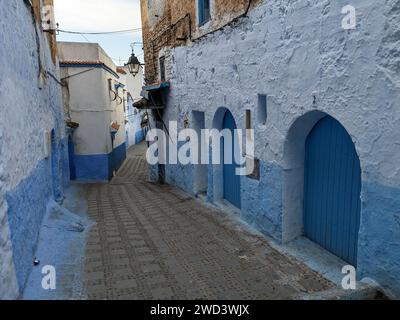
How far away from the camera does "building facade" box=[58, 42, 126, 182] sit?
14.2 meters

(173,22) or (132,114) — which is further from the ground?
(173,22)

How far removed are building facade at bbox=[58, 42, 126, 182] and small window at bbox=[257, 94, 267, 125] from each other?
9.62m

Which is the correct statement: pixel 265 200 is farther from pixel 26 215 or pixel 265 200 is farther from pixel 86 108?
pixel 86 108

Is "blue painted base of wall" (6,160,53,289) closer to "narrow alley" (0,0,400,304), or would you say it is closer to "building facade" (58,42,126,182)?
"narrow alley" (0,0,400,304)

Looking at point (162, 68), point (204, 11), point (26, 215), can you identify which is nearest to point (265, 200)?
point (26, 215)

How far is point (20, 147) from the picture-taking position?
4.65m

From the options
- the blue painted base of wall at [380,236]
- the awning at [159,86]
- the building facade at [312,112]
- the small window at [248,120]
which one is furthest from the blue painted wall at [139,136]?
the blue painted base of wall at [380,236]

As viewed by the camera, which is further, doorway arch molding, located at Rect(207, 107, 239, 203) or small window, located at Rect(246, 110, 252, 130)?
doorway arch molding, located at Rect(207, 107, 239, 203)

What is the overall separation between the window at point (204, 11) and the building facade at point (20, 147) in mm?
3646

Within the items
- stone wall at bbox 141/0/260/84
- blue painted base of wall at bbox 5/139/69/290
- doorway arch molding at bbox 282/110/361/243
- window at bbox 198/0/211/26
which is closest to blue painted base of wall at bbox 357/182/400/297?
doorway arch molding at bbox 282/110/361/243

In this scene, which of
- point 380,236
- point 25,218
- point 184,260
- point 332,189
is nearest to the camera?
point 380,236

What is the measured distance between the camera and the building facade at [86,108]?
14.2 m

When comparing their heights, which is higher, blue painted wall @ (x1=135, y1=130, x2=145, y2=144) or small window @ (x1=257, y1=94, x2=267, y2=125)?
small window @ (x1=257, y1=94, x2=267, y2=125)

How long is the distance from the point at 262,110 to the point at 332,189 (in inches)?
74.8
